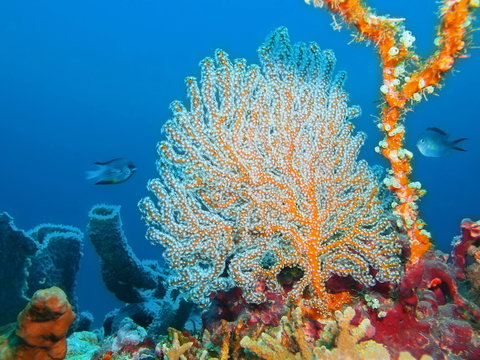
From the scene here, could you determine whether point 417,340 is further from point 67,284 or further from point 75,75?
point 75,75

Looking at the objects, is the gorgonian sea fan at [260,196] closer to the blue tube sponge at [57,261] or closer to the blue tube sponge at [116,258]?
the blue tube sponge at [116,258]

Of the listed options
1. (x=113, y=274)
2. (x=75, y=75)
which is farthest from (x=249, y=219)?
(x=75, y=75)

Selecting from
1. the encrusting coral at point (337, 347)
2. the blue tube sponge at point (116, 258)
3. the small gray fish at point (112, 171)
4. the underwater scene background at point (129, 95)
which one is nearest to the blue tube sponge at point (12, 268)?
the blue tube sponge at point (116, 258)

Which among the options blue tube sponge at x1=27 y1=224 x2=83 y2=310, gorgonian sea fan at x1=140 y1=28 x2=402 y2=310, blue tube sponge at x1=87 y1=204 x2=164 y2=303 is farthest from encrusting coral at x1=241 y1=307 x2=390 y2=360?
blue tube sponge at x1=27 y1=224 x2=83 y2=310

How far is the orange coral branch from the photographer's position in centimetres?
245

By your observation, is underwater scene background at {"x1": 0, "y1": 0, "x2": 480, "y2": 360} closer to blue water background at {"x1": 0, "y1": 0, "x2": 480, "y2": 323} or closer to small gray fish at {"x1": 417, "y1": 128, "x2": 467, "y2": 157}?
blue water background at {"x1": 0, "y1": 0, "x2": 480, "y2": 323}

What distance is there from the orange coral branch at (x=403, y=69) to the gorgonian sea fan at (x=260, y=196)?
0.36 meters

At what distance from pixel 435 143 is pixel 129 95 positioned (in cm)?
8731

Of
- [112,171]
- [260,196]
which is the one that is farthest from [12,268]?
[260,196]

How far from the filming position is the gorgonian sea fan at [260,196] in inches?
126

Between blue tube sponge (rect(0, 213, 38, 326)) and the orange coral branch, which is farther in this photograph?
blue tube sponge (rect(0, 213, 38, 326))

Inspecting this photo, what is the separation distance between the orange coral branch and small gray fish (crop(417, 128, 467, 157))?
2.38 meters

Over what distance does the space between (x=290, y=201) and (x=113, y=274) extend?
14.4ft

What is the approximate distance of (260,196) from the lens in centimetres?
321
